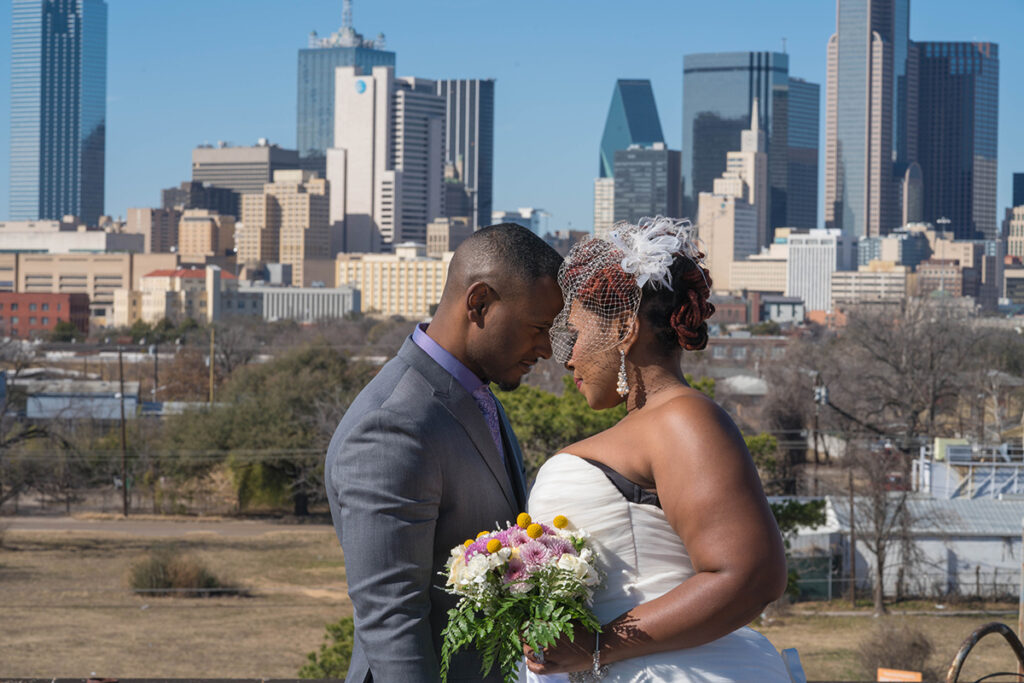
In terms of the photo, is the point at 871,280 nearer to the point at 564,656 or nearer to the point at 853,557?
the point at 853,557

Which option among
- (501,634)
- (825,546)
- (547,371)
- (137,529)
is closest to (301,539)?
(137,529)

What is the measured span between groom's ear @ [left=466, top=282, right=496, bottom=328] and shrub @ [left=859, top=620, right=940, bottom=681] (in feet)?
56.1

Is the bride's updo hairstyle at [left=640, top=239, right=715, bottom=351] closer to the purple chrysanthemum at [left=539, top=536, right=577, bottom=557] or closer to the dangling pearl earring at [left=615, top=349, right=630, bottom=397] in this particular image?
the dangling pearl earring at [left=615, top=349, right=630, bottom=397]

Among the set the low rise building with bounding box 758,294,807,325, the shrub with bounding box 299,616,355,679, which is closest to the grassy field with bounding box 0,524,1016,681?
the shrub with bounding box 299,616,355,679

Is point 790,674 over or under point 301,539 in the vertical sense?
over

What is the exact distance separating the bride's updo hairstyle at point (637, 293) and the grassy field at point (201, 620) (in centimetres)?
1760

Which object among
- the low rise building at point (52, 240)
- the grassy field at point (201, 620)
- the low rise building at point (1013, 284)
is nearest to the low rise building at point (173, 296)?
the low rise building at point (52, 240)

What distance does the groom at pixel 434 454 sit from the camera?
2400mm

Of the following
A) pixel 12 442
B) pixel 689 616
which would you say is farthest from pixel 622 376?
pixel 12 442

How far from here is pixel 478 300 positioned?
264cm

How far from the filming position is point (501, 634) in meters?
2.43

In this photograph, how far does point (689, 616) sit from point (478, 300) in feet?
2.65

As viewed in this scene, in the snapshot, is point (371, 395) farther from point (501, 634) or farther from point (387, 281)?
point (387, 281)

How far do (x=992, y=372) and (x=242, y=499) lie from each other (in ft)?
94.8
